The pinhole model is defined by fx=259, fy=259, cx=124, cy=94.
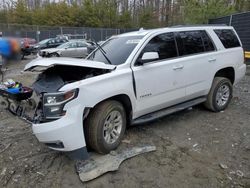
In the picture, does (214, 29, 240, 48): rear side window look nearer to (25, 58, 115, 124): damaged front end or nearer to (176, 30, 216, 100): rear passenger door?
(176, 30, 216, 100): rear passenger door

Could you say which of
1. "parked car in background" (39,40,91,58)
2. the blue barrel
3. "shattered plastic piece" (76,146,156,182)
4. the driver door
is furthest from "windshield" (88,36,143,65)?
"parked car in background" (39,40,91,58)

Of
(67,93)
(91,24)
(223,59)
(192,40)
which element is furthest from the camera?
(91,24)

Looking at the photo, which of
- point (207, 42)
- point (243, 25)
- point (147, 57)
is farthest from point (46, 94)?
point (243, 25)

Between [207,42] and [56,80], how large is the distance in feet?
10.9

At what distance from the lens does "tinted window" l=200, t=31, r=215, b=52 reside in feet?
17.6

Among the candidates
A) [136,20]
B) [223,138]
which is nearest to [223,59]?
[223,138]

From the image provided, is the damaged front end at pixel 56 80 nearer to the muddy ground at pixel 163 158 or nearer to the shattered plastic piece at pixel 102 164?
the muddy ground at pixel 163 158

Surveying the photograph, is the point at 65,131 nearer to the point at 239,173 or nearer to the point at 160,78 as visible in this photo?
the point at 160,78

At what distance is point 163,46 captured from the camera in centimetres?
464

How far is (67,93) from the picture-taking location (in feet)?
10.7

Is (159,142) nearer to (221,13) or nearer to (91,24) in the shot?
(221,13)

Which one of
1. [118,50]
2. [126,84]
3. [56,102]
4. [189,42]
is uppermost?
[189,42]

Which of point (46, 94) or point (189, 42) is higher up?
point (189, 42)

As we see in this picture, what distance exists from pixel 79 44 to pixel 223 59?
1451cm
